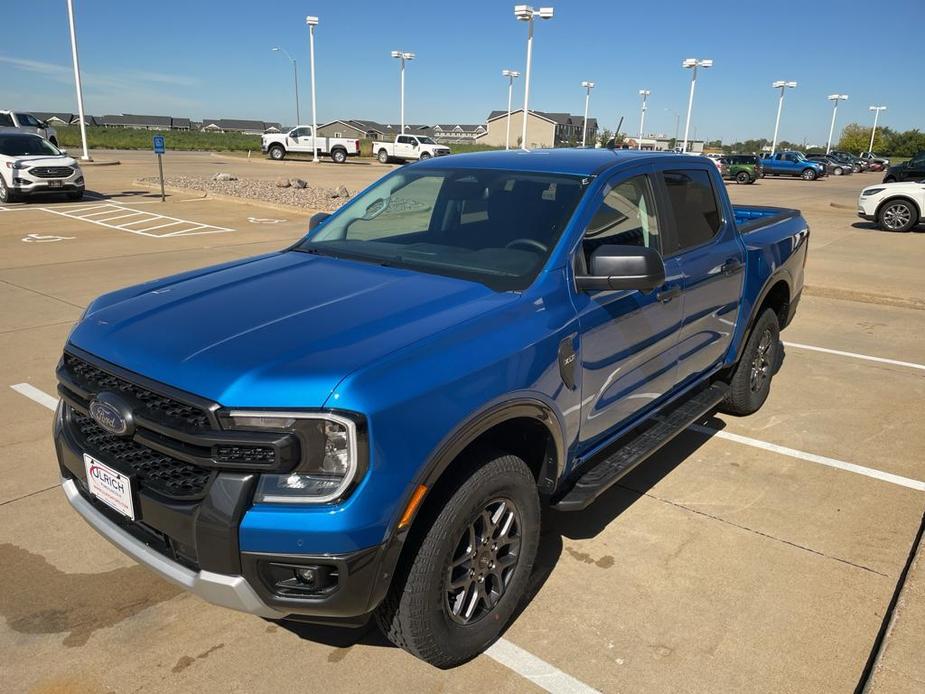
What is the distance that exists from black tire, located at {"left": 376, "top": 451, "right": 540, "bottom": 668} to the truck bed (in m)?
3.15

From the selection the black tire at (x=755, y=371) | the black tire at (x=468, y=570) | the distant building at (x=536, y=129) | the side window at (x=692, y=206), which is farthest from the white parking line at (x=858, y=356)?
the distant building at (x=536, y=129)

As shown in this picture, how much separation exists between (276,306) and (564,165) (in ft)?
5.51

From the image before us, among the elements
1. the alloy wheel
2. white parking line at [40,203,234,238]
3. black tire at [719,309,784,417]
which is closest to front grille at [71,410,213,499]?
the alloy wheel

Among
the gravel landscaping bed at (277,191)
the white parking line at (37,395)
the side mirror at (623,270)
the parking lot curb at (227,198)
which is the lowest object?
the white parking line at (37,395)

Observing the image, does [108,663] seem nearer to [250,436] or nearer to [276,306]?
[250,436]

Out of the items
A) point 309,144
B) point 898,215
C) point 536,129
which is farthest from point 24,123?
point 536,129

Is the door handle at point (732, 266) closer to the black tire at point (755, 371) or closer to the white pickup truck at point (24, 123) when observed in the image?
the black tire at point (755, 371)

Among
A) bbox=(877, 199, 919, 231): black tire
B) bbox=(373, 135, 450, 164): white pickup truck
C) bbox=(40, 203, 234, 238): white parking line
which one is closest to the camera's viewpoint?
bbox=(40, 203, 234, 238): white parking line

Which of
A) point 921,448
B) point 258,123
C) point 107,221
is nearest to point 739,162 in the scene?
point 107,221

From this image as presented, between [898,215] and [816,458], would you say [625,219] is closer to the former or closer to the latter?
[816,458]

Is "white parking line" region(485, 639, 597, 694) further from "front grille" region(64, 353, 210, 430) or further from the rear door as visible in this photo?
the rear door

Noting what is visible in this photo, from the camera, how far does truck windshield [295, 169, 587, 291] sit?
3.11 metres

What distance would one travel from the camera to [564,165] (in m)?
3.56

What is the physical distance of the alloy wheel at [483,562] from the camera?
8.34 ft
